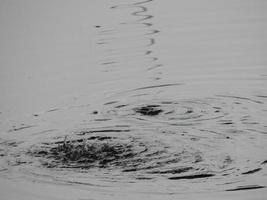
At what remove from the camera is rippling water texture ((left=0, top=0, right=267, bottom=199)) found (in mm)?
6617

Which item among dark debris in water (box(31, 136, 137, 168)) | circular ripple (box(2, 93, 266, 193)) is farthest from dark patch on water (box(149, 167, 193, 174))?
dark debris in water (box(31, 136, 137, 168))

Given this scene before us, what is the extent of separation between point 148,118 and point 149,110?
46 centimetres

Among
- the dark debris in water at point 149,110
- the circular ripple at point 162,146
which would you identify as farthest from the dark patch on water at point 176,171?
the dark debris in water at point 149,110

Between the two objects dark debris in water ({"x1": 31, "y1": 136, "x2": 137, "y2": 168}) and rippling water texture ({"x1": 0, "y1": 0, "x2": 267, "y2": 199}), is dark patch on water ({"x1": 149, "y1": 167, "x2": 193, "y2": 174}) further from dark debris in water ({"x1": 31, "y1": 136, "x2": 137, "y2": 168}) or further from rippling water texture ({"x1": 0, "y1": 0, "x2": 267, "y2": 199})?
dark debris in water ({"x1": 31, "y1": 136, "x2": 137, "y2": 168})

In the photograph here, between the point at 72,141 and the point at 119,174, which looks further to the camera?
the point at 72,141

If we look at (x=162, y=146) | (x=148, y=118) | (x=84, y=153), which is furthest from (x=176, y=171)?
(x=148, y=118)

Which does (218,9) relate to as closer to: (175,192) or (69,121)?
(69,121)

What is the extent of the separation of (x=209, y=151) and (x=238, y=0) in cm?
1139

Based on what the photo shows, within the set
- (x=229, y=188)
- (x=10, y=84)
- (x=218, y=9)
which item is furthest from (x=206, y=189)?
(x=218, y=9)

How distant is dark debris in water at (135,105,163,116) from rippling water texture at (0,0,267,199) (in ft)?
0.04

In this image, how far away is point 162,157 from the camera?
23.1ft

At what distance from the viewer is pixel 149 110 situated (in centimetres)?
897

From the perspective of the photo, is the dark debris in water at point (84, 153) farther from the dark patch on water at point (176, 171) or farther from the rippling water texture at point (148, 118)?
the dark patch on water at point (176, 171)

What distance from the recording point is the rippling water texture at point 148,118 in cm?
662
